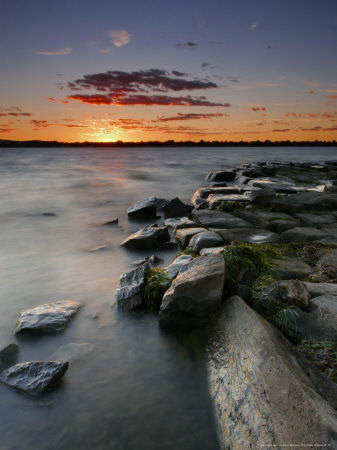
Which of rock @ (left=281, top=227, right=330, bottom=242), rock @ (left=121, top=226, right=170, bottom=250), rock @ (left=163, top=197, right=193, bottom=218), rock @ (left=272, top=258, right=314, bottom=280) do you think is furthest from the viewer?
rock @ (left=163, top=197, right=193, bottom=218)

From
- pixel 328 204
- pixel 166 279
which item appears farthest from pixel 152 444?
pixel 328 204

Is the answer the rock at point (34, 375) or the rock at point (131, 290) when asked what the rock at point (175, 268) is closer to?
the rock at point (131, 290)

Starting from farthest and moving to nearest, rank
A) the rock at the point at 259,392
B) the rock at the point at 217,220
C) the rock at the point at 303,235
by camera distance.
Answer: the rock at the point at 217,220, the rock at the point at 303,235, the rock at the point at 259,392

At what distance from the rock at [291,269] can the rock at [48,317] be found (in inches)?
101

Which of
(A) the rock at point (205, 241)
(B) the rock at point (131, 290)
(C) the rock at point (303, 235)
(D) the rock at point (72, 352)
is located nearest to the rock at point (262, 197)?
A: (C) the rock at point (303, 235)

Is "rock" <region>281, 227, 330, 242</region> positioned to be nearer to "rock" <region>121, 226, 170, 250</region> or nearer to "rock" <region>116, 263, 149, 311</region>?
"rock" <region>121, 226, 170, 250</region>

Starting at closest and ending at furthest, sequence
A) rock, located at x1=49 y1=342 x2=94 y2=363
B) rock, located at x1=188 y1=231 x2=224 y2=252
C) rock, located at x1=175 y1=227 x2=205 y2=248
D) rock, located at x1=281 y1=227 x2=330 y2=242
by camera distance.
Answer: rock, located at x1=49 y1=342 x2=94 y2=363 → rock, located at x1=188 y1=231 x2=224 y2=252 → rock, located at x1=281 y1=227 x2=330 y2=242 → rock, located at x1=175 y1=227 x2=205 y2=248

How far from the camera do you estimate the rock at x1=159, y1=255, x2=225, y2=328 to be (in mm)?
3098

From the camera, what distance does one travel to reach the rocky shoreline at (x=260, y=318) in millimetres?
1801

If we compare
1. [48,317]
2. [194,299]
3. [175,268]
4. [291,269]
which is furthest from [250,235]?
[48,317]

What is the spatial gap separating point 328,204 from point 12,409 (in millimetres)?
7885

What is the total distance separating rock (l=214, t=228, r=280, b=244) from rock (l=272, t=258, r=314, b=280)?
3.39 feet

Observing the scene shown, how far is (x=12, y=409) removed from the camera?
2346 mm

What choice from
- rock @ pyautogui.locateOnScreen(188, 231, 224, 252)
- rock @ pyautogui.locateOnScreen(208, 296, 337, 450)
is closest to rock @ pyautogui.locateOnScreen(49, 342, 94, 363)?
rock @ pyautogui.locateOnScreen(208, 296, 337, 450)
